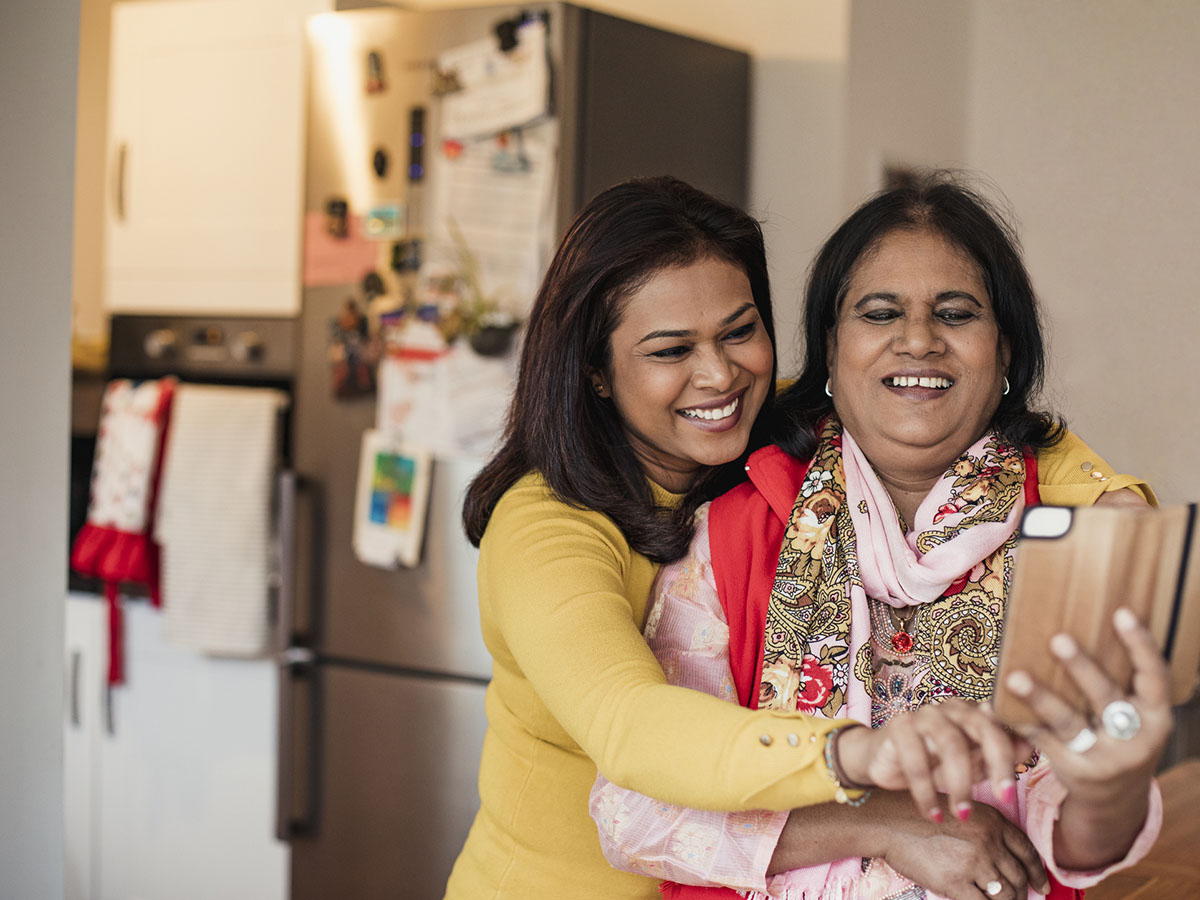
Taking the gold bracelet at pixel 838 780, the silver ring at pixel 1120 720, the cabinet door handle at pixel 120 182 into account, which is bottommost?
the gold bracelet at pixel 838 780

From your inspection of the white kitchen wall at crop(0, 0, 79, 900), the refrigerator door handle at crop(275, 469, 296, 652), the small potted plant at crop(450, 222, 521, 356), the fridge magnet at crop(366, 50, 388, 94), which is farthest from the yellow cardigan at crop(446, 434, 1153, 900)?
the fridge magnet at crop(366, 50, 388, 94)

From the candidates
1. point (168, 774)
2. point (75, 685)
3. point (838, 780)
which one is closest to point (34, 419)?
point (838, 780)

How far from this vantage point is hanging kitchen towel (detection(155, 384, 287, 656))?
2748 mm

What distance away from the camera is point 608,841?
1.06 meters

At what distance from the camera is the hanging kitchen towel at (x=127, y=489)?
9.37ft

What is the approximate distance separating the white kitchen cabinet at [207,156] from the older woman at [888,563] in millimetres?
1882

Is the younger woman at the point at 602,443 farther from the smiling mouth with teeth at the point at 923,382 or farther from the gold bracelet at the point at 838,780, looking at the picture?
the gold bracelet at the point at 838,780

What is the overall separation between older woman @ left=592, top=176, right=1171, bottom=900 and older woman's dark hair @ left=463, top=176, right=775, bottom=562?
0.32 ft

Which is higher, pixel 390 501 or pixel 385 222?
pixel 385 222

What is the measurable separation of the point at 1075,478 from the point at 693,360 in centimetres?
41

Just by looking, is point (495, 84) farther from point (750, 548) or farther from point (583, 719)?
point (583, 719)

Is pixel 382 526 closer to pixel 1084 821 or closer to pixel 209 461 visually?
pixel 209 461

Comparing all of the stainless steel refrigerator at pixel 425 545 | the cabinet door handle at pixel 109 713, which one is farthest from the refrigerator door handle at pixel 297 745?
the cabinet door handle at pixel 109 713

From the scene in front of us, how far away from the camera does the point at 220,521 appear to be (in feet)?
9.07
